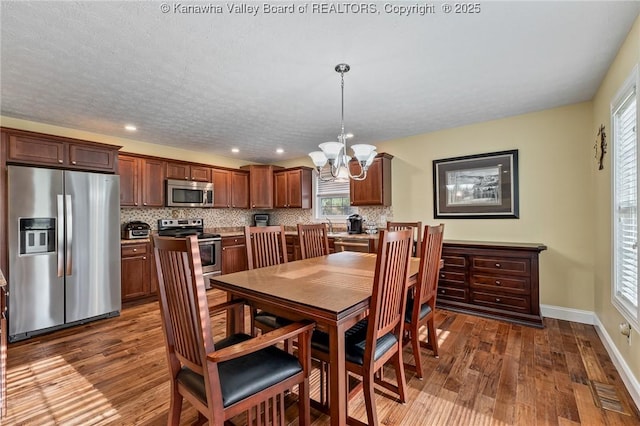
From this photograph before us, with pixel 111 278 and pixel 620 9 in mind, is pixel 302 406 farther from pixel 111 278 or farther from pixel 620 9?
pixel 111 278

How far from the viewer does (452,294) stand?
3691 millimetres

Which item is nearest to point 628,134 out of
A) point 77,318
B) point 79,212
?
point 79,212

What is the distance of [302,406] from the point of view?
1.55 m

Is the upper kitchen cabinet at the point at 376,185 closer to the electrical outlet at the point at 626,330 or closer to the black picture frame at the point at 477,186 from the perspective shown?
the black picture frame at the point at 477,186

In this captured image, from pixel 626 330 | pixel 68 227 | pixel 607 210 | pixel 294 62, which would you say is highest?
Answer: pixel 294 62

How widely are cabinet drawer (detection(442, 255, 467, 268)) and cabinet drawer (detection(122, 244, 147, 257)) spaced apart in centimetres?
406

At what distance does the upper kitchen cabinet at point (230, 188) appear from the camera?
533 centimetres

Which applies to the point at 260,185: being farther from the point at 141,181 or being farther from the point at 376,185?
the point at 376,185

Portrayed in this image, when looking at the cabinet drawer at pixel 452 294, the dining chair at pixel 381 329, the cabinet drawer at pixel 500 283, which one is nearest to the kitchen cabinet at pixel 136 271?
the dining chair at pixel 381 329

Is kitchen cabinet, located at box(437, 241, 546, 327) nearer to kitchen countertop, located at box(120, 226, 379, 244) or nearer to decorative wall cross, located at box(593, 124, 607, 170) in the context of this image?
decorative wall cross, located at box(593, 124, 607, 170)

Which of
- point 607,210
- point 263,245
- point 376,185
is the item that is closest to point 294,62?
point 263,245

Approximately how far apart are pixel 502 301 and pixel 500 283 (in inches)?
7.9

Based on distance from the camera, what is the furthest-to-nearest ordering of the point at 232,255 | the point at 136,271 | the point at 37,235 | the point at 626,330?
the point at 232,255
the point at 136,271
the point at 37,235
the point at 626,330

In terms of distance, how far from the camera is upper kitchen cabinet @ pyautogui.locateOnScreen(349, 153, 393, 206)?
4520 millimetres
